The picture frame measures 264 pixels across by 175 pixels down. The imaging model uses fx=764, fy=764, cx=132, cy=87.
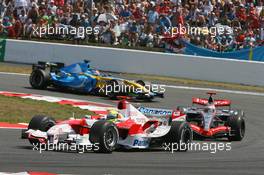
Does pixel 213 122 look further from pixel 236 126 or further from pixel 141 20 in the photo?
pixel 141 20

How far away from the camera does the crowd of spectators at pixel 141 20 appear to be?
26625 mm

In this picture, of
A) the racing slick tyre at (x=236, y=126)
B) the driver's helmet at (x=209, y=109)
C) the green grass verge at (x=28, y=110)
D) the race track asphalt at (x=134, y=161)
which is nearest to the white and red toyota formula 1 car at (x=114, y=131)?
the race track asphalt at (x=134, y=161)

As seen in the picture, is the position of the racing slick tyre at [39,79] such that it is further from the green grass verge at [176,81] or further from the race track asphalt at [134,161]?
the race track asphalt at [134,161]

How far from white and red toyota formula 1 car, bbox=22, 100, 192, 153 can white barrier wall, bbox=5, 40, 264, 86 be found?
1280 cm

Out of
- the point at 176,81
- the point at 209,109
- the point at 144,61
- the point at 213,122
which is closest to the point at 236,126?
the point at 213,122

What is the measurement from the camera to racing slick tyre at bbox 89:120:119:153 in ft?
40.3

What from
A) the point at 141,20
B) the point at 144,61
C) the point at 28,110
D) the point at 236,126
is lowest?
the point at 28,110

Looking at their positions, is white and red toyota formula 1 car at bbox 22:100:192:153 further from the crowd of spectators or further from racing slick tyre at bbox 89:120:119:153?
the crowd of spectators

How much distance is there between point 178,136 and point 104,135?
1.68m

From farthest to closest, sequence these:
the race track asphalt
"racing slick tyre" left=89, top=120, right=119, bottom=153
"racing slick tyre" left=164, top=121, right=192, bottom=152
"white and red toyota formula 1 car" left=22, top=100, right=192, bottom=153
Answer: "racing slick tyre" left=164, top=121, right=192, bottom=152 < "white and red toyota formula 1 car" left=22, top=100, right=192, bottom=153 < "racing slick tyre" left=89, top=120, right=119, bottom=153 < the race track asphalt

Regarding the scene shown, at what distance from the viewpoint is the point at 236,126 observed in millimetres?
15625

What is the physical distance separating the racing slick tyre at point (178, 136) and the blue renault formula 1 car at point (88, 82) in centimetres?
745

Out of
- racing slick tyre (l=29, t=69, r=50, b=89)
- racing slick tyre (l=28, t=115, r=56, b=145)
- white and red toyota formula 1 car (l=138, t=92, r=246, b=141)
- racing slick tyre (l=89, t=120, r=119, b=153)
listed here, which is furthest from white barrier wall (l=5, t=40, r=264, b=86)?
racing slick tyre (l=89, t=120, r=119, b=153)

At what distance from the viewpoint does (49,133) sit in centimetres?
1250
